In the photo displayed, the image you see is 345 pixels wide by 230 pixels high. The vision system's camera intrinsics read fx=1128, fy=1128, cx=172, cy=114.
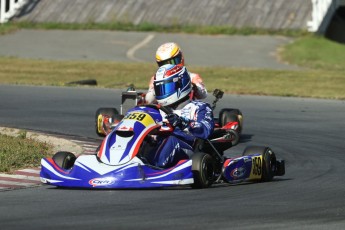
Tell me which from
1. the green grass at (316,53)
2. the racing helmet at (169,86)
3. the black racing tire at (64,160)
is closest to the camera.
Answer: the black racing tire at (64,160)

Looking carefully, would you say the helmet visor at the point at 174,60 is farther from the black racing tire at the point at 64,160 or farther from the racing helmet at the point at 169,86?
the black racing tire at the point at 64,160

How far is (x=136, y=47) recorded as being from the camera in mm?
31828

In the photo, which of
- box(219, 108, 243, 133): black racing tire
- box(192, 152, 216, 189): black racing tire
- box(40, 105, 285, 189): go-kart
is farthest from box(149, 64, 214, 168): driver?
box(219, 108, 243, 133): black racing tire

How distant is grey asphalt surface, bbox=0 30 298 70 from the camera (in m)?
29.3

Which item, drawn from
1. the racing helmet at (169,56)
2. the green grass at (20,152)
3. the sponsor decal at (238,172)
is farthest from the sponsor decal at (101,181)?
the racing helmet at (169,56)

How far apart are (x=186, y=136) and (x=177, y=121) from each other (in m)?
0.24

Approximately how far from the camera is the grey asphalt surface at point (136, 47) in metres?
29.3

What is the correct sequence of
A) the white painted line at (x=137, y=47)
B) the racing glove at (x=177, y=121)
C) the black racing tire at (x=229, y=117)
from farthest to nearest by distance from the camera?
the white painted line at (x=137, y=47), the black racing tire at (x=229, y=117), the racing glove at (x=177, y=121)

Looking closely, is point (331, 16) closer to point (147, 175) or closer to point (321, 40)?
point (321, 40)

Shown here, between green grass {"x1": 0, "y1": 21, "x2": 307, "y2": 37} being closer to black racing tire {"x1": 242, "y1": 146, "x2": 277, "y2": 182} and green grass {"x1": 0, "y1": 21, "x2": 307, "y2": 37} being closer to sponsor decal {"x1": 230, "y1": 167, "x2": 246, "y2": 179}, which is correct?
black racing tire {"x1": 242, "y1": 146, "x2": 277, "y2": 182}

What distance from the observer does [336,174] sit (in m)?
11.2

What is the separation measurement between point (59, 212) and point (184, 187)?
206cm

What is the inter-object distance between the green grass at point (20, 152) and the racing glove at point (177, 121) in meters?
1.68

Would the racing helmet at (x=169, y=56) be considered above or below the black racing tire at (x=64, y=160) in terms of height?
above
